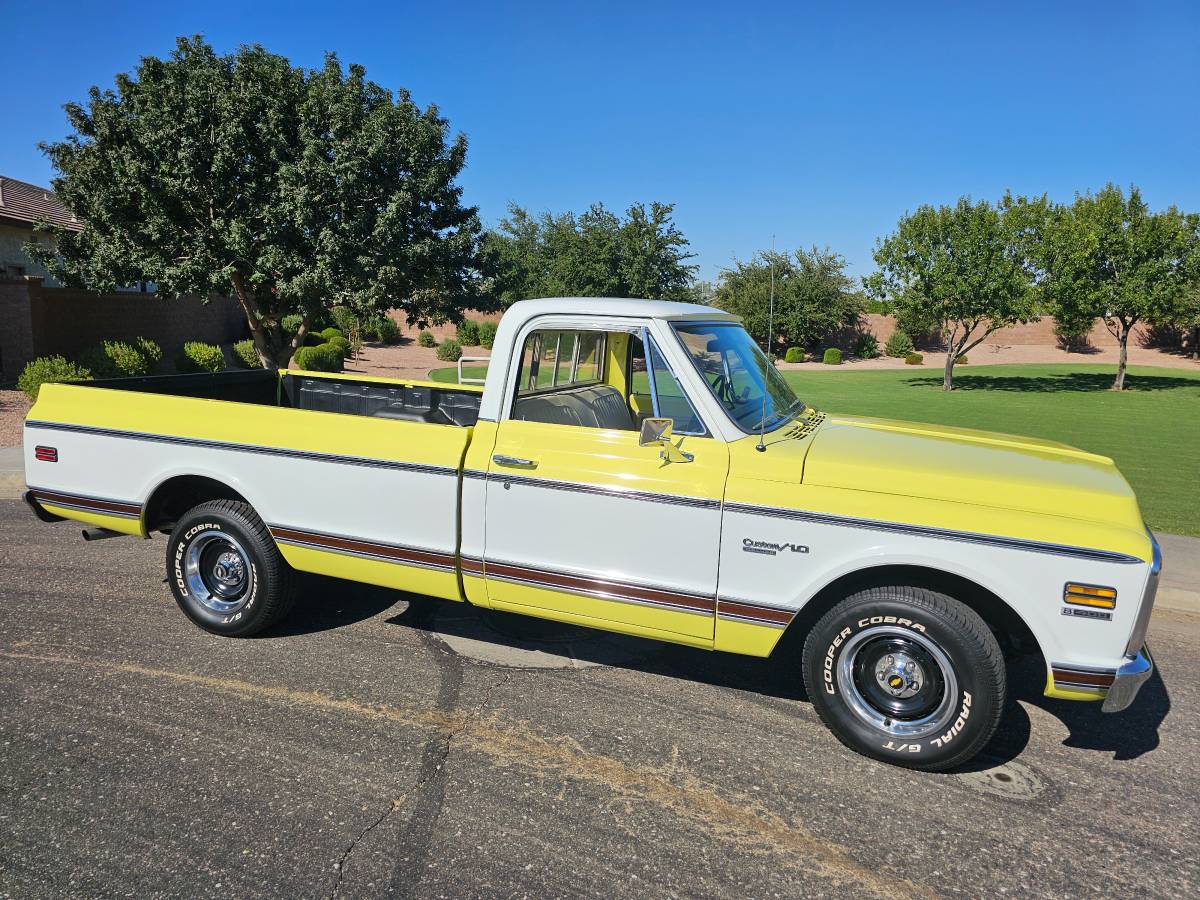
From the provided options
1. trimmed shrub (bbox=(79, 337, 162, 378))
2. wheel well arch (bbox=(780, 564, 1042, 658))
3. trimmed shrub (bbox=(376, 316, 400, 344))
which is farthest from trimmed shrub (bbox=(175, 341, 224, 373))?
trimmed shrub (bbox=(376, 316, 400, 344))

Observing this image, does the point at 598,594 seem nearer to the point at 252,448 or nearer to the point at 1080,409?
the point at 252,448

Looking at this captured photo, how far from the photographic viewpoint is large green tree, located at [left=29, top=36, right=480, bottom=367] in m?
15.8

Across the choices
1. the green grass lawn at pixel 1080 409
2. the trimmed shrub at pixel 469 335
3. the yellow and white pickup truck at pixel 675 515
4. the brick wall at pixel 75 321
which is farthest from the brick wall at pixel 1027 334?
the yellow and white pickup truck at pixel 675 515

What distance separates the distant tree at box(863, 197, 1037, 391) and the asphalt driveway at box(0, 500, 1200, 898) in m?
27.7

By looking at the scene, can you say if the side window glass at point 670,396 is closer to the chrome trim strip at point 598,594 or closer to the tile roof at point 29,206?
the chrome trim strip at point 598,594

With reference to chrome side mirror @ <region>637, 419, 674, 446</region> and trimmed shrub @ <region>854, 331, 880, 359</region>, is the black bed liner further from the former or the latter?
trimmed shrub @ <region>854, 331, 880, 359</region>

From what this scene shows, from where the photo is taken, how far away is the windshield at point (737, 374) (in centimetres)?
432

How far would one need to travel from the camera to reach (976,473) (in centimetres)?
390

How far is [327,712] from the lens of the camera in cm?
426

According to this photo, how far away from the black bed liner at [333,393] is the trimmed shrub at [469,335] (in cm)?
3323

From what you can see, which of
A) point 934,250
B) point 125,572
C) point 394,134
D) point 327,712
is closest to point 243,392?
point 125,572

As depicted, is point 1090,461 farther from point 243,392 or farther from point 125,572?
point 125,572

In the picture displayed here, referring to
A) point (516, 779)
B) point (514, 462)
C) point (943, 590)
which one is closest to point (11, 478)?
point (514, 462)

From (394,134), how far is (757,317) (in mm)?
34701
